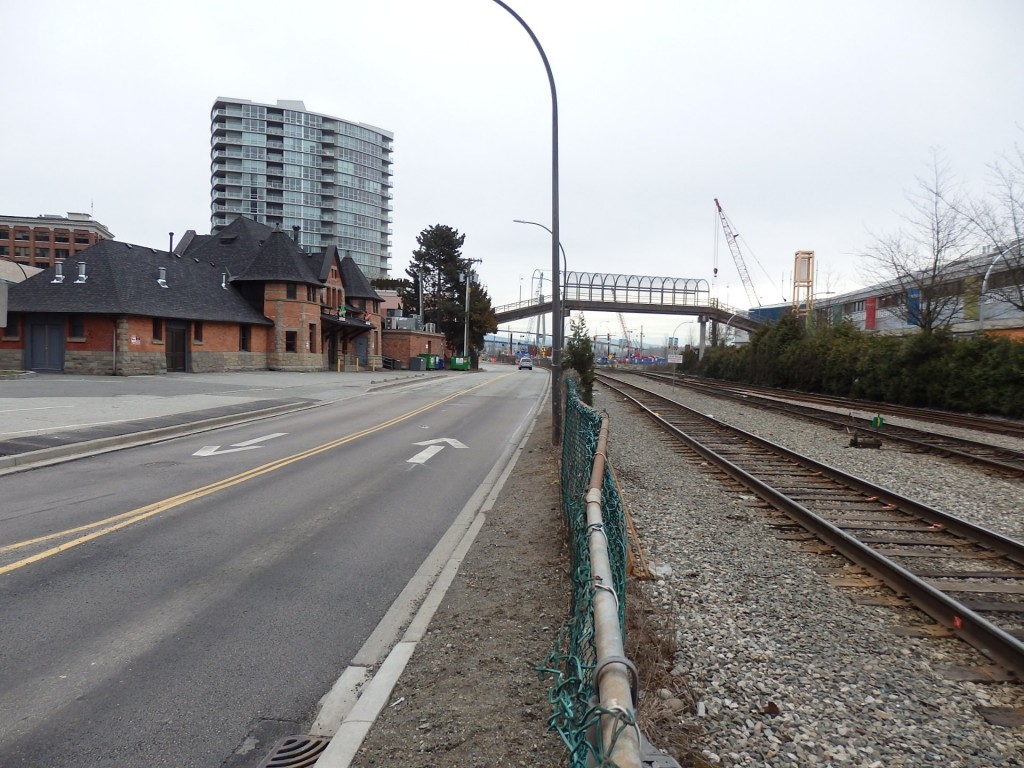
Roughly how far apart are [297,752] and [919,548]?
666cm

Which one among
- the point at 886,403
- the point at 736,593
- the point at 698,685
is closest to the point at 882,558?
the point at 736,593

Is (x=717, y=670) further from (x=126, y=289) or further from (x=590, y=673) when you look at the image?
(x=126, y=289)

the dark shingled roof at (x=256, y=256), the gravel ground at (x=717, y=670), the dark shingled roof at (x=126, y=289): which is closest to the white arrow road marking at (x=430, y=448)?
the gravel ground at (x=717, y=670)

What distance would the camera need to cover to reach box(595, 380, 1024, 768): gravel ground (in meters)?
3.51

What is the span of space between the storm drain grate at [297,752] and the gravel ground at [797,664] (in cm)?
178

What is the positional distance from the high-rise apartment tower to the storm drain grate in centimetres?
11125

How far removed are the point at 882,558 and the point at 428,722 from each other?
4724 millimetres

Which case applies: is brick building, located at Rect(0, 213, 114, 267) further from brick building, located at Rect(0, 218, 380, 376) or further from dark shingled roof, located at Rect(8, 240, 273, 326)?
dark shingled roof, located at Rect(8, 240, 273, 326)

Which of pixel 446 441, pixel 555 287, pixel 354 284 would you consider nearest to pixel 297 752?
pixel 446 441

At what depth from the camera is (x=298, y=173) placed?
116750mm

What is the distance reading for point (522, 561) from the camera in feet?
22.2

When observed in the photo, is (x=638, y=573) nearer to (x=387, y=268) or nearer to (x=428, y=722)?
(x=428, y=722)

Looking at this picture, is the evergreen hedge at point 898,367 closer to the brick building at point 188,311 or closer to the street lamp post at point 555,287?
the street lamp post at point 555,287

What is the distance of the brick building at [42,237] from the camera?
102750 millimetres
